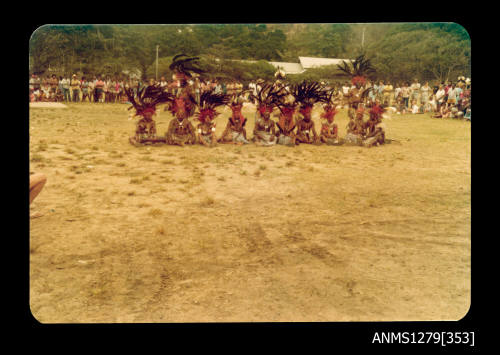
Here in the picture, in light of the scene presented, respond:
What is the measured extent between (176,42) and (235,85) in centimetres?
339

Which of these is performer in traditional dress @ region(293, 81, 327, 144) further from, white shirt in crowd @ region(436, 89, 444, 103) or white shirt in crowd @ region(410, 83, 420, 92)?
white shirt in crowd @ region(410, 83, 420, 92)

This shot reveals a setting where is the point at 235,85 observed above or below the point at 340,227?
above

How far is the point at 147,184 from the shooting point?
839 centimetres

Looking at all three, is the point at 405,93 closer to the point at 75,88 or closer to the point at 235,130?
the point at 235,130

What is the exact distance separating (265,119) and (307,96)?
139cm

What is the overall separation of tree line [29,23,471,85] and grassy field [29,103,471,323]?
430 cm

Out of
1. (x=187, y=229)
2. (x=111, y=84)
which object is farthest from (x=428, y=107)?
(x=187, y=229)

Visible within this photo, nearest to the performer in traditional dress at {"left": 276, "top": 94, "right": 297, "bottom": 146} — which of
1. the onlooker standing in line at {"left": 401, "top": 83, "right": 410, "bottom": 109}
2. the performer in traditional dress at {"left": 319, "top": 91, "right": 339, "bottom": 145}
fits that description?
the performer in traditional dress at {"left": 319, "top": 91, "right": 339, "bottom": 145}

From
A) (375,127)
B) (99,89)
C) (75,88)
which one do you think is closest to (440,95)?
(375,127)

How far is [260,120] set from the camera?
1277cm

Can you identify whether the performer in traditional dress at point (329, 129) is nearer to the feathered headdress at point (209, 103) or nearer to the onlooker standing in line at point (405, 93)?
the feathered headdress at point (209, 103)

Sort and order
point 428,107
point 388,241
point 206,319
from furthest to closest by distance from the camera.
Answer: point 428,107 → point 388,241 → point 206,319

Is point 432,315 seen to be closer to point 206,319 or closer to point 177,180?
point 206,319

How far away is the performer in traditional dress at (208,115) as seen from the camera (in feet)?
39.8
